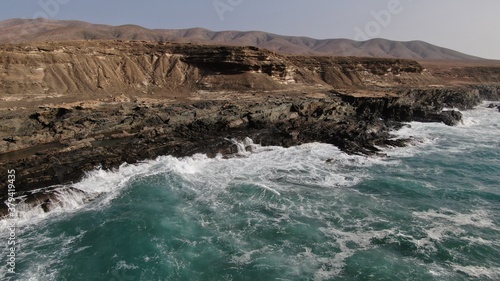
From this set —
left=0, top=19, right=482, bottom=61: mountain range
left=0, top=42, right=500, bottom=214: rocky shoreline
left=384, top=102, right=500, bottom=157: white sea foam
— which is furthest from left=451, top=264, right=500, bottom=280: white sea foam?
left=0, top=19, right=482, bottom=61: mountain range

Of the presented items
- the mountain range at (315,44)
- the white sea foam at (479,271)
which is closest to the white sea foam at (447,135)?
the white sea foam at (479,271)

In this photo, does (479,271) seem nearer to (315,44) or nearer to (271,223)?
(271,223)

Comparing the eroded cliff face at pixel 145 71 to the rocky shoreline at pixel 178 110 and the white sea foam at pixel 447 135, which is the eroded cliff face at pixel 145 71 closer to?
the rocky shoreline at pixel 178 110

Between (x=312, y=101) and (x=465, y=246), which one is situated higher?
(x=312, y=101)

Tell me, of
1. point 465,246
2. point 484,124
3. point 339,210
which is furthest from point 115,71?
point 484,124

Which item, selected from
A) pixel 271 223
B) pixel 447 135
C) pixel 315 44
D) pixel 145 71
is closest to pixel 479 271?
pixel 271 223

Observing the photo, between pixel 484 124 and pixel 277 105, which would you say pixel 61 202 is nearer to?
pixel 277 105
